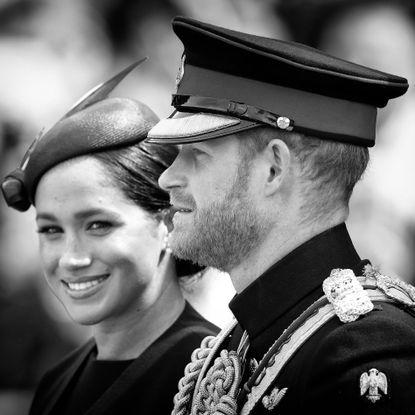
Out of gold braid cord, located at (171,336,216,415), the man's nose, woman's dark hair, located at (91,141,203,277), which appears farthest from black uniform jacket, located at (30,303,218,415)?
the man's nose

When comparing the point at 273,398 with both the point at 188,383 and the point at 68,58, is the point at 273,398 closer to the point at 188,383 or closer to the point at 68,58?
the point at 188,383

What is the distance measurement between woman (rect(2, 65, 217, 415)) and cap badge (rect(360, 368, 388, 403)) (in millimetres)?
1250

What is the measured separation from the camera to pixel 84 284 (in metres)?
3.76

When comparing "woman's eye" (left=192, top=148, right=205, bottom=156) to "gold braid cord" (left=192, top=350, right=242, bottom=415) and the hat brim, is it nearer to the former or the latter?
the hat brim

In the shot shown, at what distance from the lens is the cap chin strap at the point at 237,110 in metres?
2.78

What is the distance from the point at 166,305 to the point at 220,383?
0.97 metres

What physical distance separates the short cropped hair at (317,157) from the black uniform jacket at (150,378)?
106 cm

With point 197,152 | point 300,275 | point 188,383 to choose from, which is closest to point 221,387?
point 188,383

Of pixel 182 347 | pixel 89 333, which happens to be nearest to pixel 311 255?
pixel 182 347

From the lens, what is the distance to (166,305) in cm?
380

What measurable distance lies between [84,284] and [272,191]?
120 centimetres

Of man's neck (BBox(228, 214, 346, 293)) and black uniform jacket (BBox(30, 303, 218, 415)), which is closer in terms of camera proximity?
man's neck (BBox(228, 214, 346, 293))

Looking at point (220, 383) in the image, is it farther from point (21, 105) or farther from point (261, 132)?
point (21, 105)

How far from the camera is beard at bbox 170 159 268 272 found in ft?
9.23
